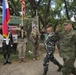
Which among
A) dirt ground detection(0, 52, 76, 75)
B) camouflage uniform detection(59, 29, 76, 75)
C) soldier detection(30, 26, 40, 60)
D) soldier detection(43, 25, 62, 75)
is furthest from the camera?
soldier detection(30, 26, 40, 60)

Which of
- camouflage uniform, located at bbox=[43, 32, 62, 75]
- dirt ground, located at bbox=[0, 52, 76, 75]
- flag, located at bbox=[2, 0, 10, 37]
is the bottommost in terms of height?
dirt ground, located at bbox=[0, 52, 76, 75]

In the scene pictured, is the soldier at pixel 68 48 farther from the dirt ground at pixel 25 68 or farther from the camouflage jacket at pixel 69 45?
the dirt ground at pixel 25 68

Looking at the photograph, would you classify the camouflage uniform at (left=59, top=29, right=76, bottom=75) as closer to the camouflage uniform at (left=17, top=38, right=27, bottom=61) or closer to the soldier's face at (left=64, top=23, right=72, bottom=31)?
the soldier's face at (left=64, top=23, right=72, bottom=31)

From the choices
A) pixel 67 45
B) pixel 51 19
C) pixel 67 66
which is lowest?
pixel 51 19

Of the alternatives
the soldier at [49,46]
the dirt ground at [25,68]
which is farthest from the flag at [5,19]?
the soldier at [49,46]

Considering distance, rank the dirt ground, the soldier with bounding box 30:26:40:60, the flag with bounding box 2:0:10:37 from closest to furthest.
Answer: the dirt ground, the flag with bounding box 2:0:10:37, the soldier with bounding box 30:26:40:60

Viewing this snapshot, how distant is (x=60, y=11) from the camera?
4138 cm

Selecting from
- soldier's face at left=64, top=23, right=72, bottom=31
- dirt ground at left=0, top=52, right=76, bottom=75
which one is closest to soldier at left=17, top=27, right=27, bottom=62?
dirt ground at left=0, top=52, right=76, bottom=75

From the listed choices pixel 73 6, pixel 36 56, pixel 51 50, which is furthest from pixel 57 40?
pixel 73 6

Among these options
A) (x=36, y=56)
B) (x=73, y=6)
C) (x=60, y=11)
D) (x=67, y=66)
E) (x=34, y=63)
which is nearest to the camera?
(x=67, y=66)

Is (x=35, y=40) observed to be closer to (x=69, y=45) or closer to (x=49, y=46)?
(x=49, y=46)

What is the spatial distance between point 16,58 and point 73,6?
793 inches

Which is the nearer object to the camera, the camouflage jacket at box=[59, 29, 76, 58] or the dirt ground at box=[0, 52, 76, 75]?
the camouflage jacket at box=[59, 29, 76, 58]

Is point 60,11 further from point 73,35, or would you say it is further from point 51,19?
point 73,35
